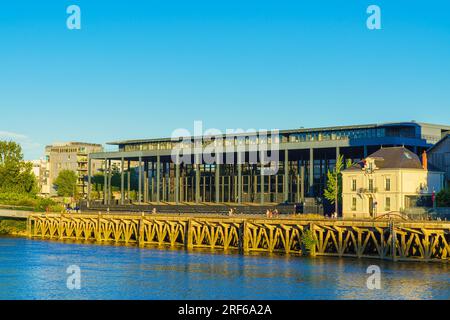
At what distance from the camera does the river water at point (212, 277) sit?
54875 mm

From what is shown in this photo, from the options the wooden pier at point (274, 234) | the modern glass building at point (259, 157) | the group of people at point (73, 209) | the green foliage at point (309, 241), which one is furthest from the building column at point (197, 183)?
the green foliage at point (309, 241)

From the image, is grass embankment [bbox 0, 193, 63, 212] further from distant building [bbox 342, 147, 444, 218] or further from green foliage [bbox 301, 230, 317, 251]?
green foliage [bbox 301, 230, 317, 251]

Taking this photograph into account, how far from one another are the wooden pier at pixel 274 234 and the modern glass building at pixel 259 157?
2728cm

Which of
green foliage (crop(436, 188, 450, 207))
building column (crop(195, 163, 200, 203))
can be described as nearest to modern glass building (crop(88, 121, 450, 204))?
building column (crop(195, 163, 200, 203))

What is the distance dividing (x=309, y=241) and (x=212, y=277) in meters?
18.5

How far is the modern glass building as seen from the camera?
11769 cm

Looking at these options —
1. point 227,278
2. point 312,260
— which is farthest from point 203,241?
point 227,278

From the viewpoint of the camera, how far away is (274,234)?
85.3 meters

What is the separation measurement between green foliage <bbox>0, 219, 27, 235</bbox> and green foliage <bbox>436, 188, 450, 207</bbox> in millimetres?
73359

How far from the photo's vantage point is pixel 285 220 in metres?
82.0

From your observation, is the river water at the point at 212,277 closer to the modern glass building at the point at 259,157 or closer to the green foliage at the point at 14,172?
the modern glass building at the point at 259,157

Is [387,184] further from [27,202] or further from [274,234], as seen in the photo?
[27,202]

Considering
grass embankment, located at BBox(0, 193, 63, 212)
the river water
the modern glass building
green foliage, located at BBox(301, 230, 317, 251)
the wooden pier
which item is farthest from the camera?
grass embankment, located at BBox(0, 193, 63, 212)
